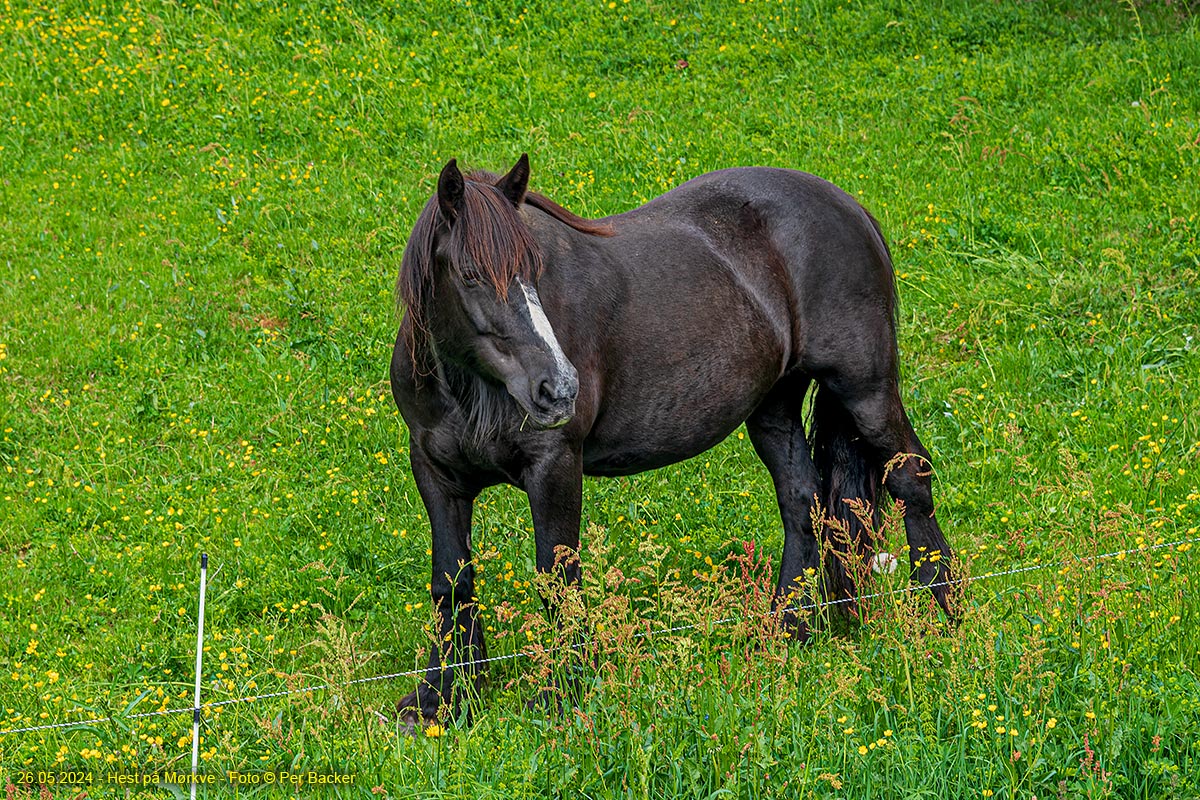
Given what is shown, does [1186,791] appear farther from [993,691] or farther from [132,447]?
[132,447]

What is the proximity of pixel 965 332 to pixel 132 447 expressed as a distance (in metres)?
5.83

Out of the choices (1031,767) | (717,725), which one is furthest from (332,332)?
(1031,767)

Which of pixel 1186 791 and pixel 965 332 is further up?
pixel 965 332

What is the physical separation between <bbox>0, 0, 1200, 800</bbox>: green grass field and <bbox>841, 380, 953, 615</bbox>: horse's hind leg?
0.96 feet

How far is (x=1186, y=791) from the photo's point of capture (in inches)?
156

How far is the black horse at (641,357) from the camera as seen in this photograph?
16.0ft

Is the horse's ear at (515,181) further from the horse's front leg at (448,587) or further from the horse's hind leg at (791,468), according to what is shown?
the horse's hind leg at (791,468)

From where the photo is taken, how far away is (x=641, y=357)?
566 centimetres

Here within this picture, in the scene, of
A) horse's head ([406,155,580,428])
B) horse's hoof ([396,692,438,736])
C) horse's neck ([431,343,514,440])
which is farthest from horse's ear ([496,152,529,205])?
horse's hoof ([396,692,438,736])

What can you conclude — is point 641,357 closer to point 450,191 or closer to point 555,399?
point 555,399

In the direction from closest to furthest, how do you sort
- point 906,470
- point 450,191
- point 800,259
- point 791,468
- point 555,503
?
1. point 450,191
2. point 555,503
3. point 800,259
4. point 906,470
5. point 791,468

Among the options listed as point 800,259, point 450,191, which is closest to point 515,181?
point 450,191

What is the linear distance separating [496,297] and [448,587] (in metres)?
1.43

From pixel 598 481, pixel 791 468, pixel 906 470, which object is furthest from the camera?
pixel 598 481
